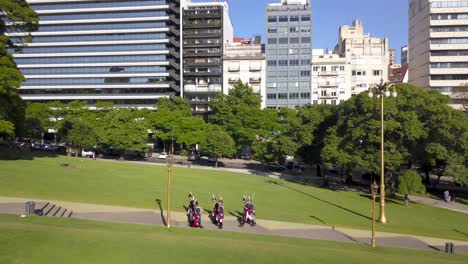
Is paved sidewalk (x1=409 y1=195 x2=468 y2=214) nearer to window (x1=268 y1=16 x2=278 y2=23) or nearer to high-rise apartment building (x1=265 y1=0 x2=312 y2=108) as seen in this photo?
high-rise apartment building (x1=265 y1=0 x2=312 y2=108)

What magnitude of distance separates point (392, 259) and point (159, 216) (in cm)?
1340

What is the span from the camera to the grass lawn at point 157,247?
42.8 ft

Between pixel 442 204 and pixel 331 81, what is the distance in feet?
209

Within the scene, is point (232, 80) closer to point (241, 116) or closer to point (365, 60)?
point (241, 116)

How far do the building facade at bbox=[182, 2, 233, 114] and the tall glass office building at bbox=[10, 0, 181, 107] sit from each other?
10.6ft

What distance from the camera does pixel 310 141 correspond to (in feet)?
181

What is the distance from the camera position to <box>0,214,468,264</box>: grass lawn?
42.8ft

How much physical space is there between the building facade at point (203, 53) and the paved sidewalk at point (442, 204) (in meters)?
64.3

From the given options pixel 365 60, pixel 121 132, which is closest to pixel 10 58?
pixel 121 132

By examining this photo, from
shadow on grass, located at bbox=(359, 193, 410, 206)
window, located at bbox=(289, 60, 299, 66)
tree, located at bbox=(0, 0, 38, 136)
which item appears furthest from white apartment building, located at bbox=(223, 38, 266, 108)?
tree, located at bbox=(0, 0, 38, 136)

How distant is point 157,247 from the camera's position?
48.3ft

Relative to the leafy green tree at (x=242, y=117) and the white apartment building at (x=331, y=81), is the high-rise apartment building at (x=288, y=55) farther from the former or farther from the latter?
the leafy green tree at (x=242, y=117)

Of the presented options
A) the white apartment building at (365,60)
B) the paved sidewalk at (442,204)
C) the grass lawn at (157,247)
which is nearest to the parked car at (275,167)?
the paved sidewalk at (442,204)

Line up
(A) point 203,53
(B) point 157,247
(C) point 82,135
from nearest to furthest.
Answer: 1. (B) point 157,247
2. (C) point 82,135
3. (A) point 203,53
